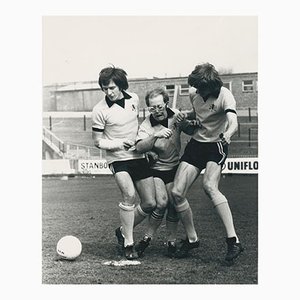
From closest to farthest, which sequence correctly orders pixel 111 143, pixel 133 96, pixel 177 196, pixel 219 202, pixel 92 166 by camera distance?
pixel 219 202
pixel 177 196
pixel 111 143
pixel 133 96
pixel 92 166

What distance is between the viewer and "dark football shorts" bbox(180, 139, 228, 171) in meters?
5.94

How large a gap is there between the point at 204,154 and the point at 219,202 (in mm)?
525

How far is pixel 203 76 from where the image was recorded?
5980mm

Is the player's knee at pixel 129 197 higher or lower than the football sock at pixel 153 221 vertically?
higher

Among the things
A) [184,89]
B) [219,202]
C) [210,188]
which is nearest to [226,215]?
[219,202]

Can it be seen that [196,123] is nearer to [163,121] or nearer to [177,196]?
[163,121]

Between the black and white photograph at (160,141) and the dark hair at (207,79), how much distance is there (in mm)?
11

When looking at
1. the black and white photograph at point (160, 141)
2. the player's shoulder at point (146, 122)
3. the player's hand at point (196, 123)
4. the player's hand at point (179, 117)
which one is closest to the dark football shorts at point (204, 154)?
the black and white photograph at point (160, 141)

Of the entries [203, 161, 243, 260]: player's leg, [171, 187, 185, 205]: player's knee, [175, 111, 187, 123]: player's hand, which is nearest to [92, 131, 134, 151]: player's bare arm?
[175, 111, 187, 123]: player's hand

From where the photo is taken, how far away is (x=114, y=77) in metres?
6.07

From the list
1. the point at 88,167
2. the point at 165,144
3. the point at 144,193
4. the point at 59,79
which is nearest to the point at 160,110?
the point at 165,144

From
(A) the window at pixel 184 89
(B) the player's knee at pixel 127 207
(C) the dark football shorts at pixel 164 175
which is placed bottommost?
(B) the player's knee at pixel 127 207

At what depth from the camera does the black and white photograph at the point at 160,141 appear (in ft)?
19.4

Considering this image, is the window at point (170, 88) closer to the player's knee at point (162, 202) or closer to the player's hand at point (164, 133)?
the player's hand at point (164, 133)
